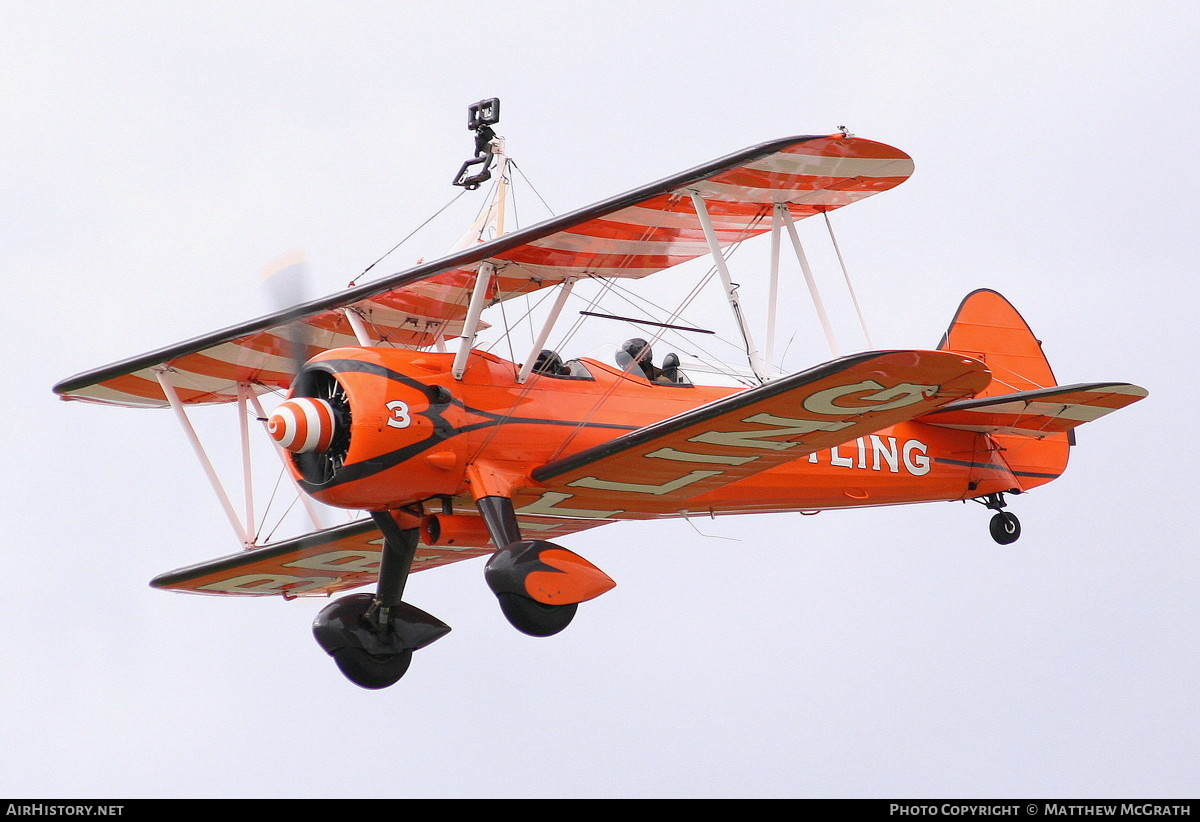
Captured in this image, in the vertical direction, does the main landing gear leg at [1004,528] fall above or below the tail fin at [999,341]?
below

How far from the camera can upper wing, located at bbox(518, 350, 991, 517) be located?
1167cm

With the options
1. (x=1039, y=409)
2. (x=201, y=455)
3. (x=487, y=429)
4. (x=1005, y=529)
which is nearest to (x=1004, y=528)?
(x=1005, y=529)

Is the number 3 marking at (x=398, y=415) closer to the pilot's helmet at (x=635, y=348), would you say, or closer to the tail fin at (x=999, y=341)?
the pilot's helmet at (x=635, y=348)

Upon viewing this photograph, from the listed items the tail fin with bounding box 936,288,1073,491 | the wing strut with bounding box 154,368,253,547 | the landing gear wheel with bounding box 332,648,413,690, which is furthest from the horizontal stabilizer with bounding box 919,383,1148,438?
the wing strut with bounding box 154,368,253,547

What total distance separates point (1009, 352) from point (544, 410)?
18.8 feet

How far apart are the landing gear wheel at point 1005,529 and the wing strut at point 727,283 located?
4.40 metres

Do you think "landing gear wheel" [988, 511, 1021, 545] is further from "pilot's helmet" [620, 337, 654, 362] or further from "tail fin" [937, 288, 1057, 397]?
"pilot's helmet" [620, 337, 654, 362]

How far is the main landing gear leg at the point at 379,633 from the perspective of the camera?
13484mm

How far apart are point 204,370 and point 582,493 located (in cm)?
368

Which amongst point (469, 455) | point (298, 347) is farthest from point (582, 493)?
point (298, 347)

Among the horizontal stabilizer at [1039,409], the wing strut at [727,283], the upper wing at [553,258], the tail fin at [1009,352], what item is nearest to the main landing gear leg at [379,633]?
the upper wing at [553,258]

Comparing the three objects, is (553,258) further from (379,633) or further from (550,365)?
(379,633)

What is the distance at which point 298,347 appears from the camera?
13.5 metres
